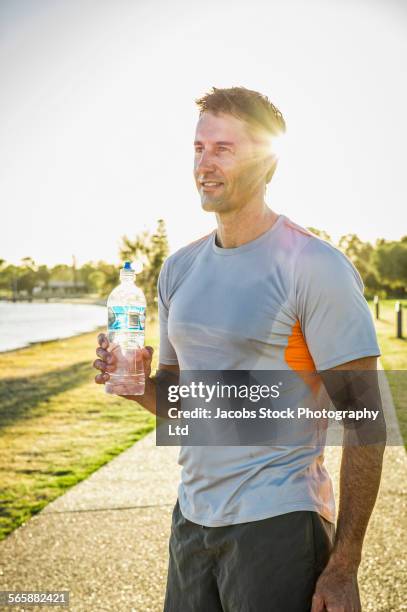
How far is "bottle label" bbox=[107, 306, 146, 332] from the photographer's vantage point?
341 cm

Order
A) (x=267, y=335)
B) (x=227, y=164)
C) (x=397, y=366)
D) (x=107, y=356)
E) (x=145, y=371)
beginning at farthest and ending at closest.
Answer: (x=397, y=366)
(x=145, y=371)
(x=107, y=356)
(x=227, y=164)
(x=267, y=335)

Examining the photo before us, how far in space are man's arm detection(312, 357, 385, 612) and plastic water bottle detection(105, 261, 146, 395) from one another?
98cm

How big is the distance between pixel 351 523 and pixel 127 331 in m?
1.86

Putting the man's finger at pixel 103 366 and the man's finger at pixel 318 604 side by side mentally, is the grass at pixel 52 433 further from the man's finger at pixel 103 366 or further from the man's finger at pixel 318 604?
the man's finger at pixel 318 604

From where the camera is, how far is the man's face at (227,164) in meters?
2.40

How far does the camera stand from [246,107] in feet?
7.93

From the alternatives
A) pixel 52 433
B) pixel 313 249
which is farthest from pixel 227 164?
pixel 52 433

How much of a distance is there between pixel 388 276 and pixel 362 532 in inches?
3133

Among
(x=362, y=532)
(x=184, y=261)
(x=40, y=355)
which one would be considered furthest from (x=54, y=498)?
(x=40, y=355)

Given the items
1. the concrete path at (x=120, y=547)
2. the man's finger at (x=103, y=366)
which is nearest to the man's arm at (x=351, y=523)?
the man's finger at (x=103, y=366)

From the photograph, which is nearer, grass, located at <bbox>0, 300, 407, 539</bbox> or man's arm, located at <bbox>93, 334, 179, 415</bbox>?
man's arm, located at <bbox>93, 334, 179, 415</bbox>

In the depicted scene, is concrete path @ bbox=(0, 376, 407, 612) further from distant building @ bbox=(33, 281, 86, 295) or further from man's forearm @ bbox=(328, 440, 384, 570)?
distant building @ bbox=(33, 281, 86, 295)

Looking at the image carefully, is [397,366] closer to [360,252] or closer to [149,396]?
[149,396]

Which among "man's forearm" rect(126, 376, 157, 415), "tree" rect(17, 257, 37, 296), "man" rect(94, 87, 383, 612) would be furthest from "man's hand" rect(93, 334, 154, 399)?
"tree" rect(17, 257, 37, 296)
